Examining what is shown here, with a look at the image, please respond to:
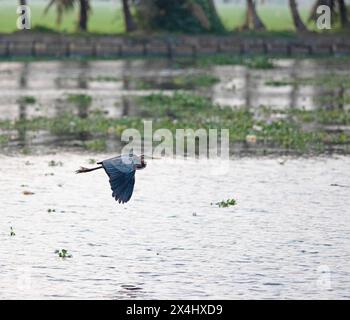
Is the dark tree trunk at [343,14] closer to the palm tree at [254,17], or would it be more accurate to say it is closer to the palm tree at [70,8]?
the palm tree at [254,17]

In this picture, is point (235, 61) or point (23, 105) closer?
point (23, 105)

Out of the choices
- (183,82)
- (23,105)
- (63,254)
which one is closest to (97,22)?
(183,82)

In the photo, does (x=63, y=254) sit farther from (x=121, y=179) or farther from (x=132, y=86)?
(x=132, y=86)

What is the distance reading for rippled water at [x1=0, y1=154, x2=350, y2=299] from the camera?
17.1m

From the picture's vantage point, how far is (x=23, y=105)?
3959 cm

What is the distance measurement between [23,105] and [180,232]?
20.0 meters

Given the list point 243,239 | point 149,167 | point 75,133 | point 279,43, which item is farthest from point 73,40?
point 243,239

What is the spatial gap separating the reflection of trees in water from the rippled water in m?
3.52

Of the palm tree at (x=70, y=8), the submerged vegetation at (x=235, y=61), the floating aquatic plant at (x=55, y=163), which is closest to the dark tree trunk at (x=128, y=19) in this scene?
the palm tree at (x=70, y=8)

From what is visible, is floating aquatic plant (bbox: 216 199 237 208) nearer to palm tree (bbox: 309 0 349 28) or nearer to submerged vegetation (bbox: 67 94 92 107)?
submerged vegetation (bbox: 67 94 92 107)

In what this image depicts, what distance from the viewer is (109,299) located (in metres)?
16.2

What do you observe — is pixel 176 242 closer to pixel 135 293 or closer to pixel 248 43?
pixel 135 293

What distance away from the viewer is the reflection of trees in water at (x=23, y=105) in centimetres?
3145

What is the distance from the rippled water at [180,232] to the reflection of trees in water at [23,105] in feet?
11.5
